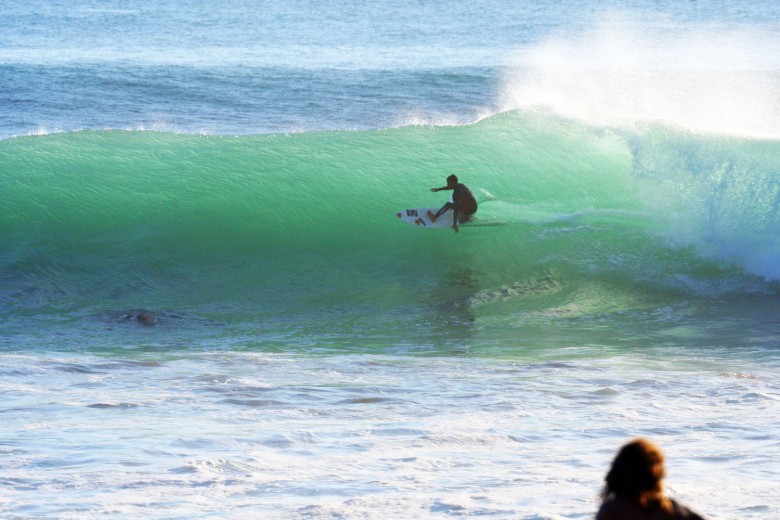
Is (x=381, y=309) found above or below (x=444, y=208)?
below

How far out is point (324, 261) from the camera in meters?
11.4

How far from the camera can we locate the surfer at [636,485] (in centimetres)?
272

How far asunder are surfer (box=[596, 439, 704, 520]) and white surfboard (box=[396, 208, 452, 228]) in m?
8.64

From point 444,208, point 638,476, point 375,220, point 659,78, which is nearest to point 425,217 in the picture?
point 444,208

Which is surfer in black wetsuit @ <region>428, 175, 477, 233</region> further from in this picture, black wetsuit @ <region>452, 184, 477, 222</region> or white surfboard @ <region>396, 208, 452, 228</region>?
white surfboard @ <region>396, 208, 452, 228</region>

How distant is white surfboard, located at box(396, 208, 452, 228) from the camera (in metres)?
11.4

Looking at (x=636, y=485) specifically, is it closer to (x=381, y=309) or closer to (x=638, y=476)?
(x=638, y=476)

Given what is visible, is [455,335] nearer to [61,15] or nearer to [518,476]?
[518,476]

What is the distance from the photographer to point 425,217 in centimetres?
1159

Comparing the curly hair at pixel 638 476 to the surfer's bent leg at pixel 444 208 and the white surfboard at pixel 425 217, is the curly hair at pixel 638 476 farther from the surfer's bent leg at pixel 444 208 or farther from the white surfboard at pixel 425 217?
the white surfboard at pixel 425 217

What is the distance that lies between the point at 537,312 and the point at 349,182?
4.01 m

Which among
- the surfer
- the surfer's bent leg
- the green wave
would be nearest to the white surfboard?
the surfer's bent leg

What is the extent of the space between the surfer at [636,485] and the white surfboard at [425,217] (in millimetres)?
8644

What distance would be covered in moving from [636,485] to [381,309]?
741 centimetres
